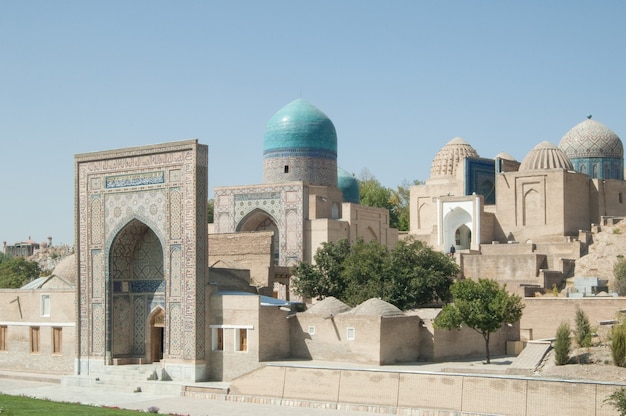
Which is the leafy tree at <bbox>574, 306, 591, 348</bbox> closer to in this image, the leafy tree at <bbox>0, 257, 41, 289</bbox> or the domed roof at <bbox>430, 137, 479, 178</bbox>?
the domed roof at <bbox>430, 137, 479, 178</bbox>

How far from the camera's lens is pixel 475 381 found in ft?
51.4

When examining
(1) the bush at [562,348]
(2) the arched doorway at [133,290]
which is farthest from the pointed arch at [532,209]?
(1) the bush at [562,348]

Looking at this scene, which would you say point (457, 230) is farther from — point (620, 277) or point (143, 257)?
point (143, 257)

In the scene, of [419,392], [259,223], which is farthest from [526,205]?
[419,392]

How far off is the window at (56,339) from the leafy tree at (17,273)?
62.8ft

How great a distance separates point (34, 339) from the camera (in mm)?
23266

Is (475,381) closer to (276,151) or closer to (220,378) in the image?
(220,378)

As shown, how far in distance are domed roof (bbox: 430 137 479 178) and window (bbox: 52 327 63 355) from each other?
15.7 metres

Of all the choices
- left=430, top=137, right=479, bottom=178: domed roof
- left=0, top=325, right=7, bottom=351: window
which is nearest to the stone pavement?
left=0, top=325, right=7, bottom=351: window

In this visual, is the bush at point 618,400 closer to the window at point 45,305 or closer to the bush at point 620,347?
the bush at point 620,347

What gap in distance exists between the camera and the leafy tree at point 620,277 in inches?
933

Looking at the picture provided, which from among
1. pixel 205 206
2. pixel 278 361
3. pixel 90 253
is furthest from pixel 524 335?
pixel 90 253

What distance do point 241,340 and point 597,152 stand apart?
17.7 m

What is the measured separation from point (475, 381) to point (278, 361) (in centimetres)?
501
